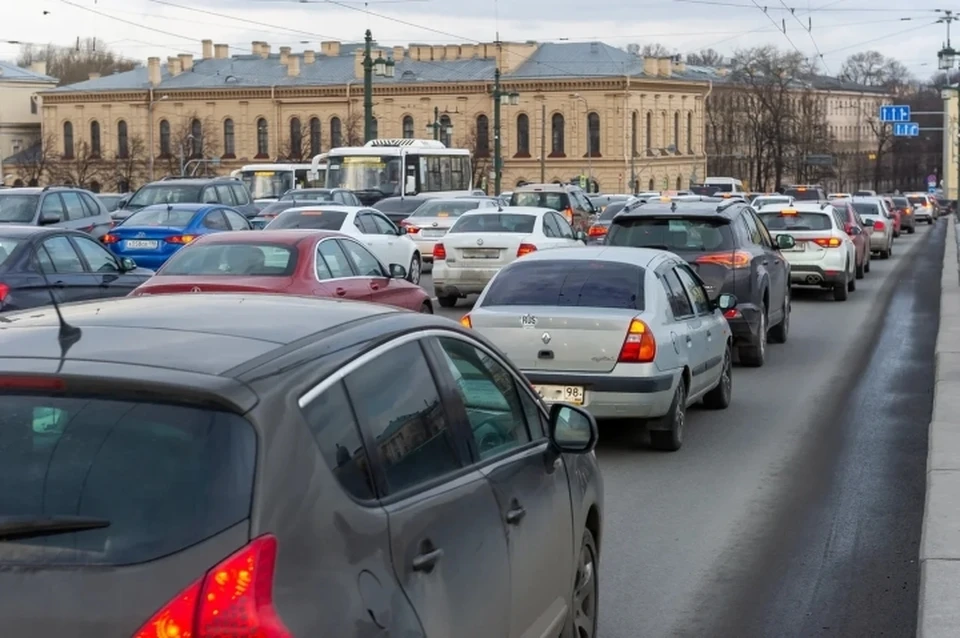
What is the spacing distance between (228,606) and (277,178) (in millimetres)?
51797

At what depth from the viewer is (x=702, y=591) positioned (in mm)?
7602

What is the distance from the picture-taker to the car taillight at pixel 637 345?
10891mm

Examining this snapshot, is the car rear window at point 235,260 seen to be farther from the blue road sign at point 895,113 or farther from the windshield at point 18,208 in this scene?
the blue road sign at point 895,113

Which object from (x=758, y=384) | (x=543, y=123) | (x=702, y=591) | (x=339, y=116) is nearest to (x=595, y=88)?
(x=543, y=123)

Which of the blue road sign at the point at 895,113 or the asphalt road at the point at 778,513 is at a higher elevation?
the blue road sign at the point at 895,113

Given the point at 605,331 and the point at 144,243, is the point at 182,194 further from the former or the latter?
the point at 605,331

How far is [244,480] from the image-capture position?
3.58 metres

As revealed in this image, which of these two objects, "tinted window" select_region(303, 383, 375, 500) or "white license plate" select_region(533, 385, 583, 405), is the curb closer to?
"white license plate" select_region(533, 385, 583, 405)

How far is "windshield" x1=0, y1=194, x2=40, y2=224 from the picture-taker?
81.7ft

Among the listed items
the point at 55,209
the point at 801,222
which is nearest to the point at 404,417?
the point at 55,209

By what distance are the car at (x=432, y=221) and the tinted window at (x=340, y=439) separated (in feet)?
91.4

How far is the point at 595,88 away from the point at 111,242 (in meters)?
82.4

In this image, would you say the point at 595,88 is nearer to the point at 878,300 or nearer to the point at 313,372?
the point at 878,300

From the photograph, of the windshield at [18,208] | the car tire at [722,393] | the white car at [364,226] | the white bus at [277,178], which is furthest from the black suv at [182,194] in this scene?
the car tire at [722,393]
